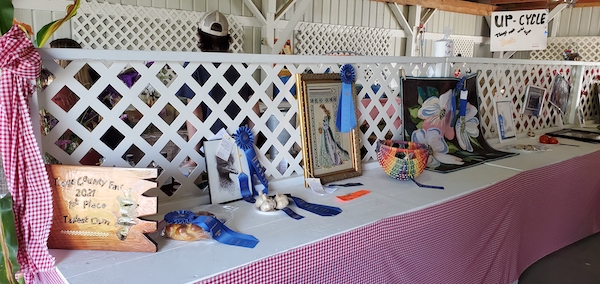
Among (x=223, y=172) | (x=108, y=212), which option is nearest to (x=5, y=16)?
(x=108, y=212)

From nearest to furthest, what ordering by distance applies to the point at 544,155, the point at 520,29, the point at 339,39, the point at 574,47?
the point at 544,155 → the point at 520,29 → the point at 339,39 → the point at 574,47

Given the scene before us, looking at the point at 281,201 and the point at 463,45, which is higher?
the point at 463,45

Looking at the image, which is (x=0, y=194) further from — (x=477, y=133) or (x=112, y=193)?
(x=477, y=133)

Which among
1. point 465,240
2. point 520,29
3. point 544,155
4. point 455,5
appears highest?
point 455,5

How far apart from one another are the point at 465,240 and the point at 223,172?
101 cm

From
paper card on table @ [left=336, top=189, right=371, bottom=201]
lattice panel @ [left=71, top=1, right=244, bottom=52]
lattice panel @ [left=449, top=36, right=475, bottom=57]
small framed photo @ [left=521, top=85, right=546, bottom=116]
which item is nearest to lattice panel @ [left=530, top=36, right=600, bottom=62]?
lattice panel @ [left=449, top=36, right=475, bottom=57]

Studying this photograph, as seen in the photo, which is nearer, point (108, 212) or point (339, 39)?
point (108, 212)

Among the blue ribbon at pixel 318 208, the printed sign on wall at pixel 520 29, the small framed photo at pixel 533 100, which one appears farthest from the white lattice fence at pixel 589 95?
the blue ribbon at pixel 318 208

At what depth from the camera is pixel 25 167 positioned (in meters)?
1.05

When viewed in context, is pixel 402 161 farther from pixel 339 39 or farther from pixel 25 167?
pixel 339 39

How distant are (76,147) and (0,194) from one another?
0.74 feet

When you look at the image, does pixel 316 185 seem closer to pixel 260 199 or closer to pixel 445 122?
pixel 260 199

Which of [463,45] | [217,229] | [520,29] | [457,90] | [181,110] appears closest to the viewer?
[217,229]

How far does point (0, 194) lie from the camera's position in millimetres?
1100
